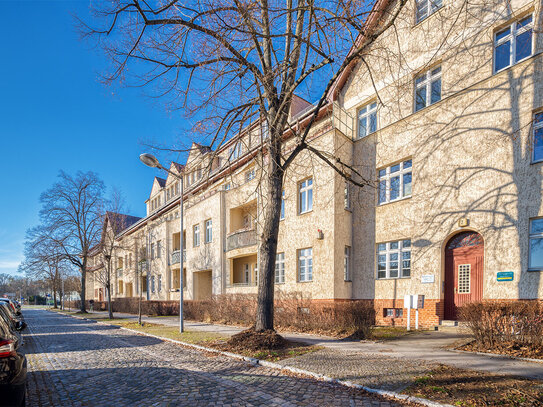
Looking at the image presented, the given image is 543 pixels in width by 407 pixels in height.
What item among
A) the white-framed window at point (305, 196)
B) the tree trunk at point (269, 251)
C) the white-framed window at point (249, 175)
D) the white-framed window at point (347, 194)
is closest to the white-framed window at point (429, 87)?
the white-framed window at point (347, 194)


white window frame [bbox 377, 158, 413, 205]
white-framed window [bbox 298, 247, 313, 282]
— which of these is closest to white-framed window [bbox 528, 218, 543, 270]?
white window frame [bbox 377, 158, 413, 205]

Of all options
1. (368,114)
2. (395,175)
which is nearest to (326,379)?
(395,175)

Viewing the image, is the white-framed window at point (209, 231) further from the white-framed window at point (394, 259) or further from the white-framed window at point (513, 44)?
the white-framed window at point (513, 44)

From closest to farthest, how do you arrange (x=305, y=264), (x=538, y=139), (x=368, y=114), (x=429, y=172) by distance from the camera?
1. (x=538, y=139)
2. (x=429, y=172)
3. (x=368, y=114)
4. (x=305, y=264)

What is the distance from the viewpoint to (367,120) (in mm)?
16703

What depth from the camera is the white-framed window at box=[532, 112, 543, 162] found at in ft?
34.7

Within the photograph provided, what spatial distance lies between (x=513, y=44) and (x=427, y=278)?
8.84m

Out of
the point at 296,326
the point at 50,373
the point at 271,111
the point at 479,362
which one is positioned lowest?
the point at 296,326

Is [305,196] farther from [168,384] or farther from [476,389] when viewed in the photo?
[476,389]

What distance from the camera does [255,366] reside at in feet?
24.2

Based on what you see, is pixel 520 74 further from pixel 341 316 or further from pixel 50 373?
pixel 50 373

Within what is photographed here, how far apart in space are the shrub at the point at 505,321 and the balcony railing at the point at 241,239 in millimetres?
13286

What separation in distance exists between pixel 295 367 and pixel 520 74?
38.3 ft

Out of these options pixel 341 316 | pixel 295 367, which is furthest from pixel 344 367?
pixel 341 316
